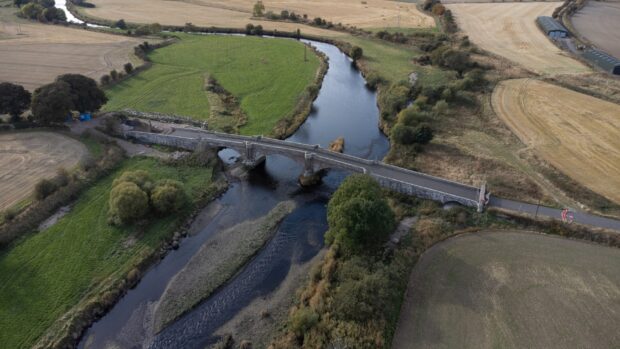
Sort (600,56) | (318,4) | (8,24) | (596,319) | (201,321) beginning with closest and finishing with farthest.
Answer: (596,319) < (201,321) < (600,56) < (8,24) < (318,4)

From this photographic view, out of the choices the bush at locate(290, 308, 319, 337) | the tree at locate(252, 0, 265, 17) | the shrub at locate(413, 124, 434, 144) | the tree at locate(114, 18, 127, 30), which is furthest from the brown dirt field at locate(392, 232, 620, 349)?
the tree at locate(114, 18, 127, 30)

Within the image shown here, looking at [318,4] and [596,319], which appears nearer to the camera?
[596,319]

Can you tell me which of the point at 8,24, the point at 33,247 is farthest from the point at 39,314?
the point at 8,24

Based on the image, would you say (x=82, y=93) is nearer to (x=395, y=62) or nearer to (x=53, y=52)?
(x=53, y=52)

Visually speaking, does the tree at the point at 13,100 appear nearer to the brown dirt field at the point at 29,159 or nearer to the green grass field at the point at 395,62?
the brown dirt field at the point at 29,159

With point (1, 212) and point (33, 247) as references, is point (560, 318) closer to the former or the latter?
point (33, 247)

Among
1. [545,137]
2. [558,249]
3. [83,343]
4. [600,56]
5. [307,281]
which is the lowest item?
[83,343]

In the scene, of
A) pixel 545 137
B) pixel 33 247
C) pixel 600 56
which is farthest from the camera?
pixel 600 56
